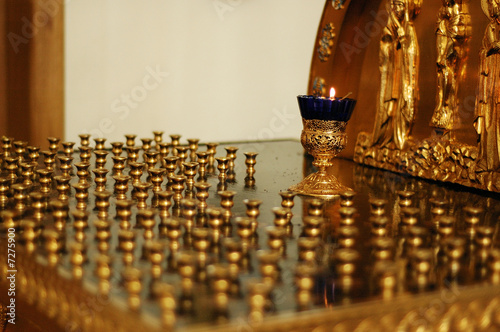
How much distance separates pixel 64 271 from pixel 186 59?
5.88 ft

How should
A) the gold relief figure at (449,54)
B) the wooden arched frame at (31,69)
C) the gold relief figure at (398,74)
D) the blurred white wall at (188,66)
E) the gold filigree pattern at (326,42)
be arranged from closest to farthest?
the gold relief figure at (449,54), the gold relief figure at (398,74), the gold filigree pattern at (326,42), the wooden arched frame at (31,69), the blurred white wall at (188,66)

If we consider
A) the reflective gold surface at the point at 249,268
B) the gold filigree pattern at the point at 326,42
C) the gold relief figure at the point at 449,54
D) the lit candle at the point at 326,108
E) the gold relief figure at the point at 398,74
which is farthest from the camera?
the gold filigree pattern at the point at 326,42

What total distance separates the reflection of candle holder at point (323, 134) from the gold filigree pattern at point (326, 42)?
0.52 metres

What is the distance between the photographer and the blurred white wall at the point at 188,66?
2.26 m

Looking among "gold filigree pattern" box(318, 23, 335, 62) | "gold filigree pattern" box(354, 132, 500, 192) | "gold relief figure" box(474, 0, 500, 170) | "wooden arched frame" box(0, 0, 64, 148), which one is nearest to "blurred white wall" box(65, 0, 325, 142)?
"wooden arched frame" box(0, 0, 64, 148)

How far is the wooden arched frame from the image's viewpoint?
2.03 m

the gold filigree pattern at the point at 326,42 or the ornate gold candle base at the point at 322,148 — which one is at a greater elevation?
the gold filigree pattern at the point at 326,42

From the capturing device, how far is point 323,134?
1235 mm

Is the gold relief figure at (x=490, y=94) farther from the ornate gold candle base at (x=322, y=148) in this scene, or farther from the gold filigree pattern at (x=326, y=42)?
the gold filigree pattern at (x=326, y=42)

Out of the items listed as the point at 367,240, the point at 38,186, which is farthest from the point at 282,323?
the point at 38,186

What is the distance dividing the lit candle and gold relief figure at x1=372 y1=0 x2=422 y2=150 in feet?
0.94

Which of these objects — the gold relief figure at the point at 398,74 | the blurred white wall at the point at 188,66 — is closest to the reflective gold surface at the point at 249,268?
the gold relief figure at the point at 398,74

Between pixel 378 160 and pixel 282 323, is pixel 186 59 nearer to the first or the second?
pixel 378 160

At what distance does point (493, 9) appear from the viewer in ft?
3.98
